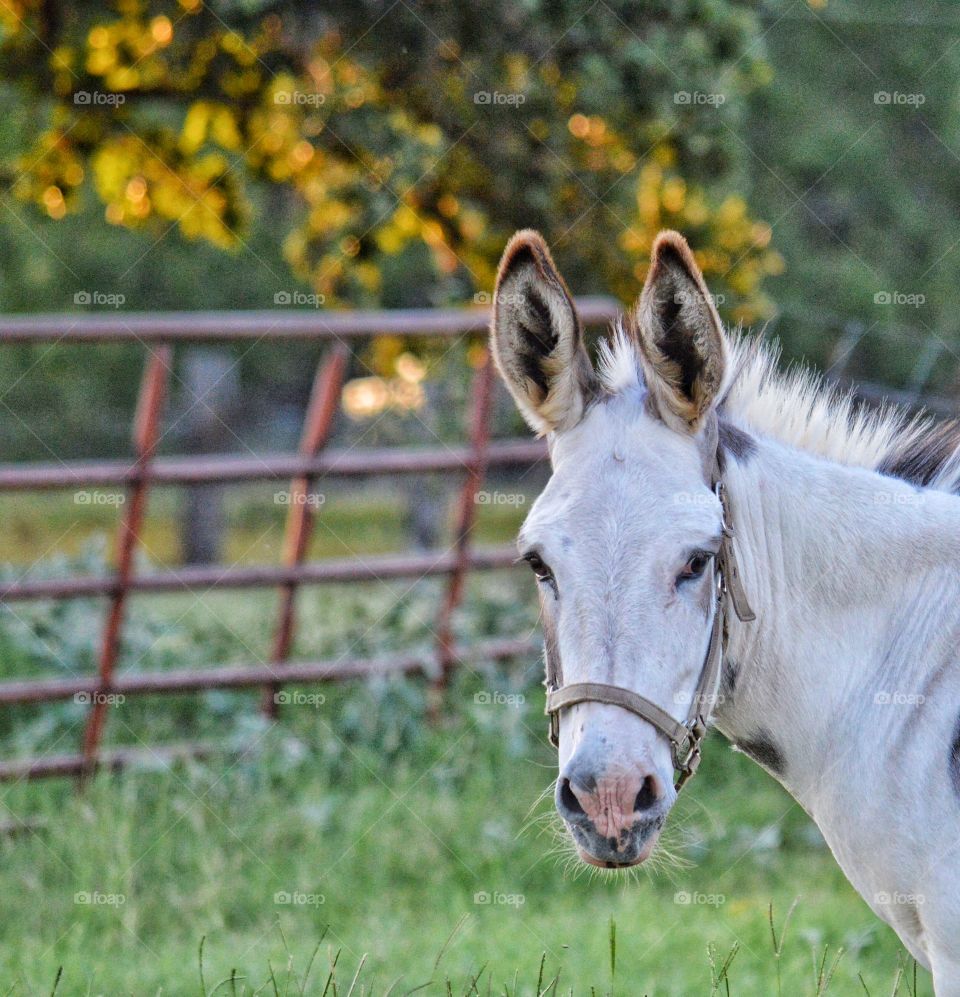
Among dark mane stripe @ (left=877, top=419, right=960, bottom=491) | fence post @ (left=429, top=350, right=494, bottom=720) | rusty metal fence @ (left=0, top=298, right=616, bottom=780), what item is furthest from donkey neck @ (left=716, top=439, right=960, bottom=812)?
fence post @ (left=429, top=350, right=494, bottom=720)

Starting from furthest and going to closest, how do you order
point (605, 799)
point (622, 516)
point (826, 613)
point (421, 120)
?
point (421, 120)
point (826, 613)
point (622, 516)
point (605, 799)

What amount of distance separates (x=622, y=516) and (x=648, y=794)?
0.56m

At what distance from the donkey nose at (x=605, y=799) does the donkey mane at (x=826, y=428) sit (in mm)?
985

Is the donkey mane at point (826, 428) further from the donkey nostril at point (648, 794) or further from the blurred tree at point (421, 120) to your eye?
the blurred tree at point (421, 120)

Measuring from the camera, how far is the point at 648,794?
7.73 ft

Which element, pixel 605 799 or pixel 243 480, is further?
pixel 243 480

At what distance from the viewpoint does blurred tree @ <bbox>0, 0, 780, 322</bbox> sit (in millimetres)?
6012

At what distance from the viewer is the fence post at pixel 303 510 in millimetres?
6133

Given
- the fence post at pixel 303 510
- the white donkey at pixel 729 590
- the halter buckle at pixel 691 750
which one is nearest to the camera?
the white donkey at pixel 729 590

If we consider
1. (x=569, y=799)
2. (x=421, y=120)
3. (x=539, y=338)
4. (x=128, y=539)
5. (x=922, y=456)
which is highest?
(x=421, y=120)

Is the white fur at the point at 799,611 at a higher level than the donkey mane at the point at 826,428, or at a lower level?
lower

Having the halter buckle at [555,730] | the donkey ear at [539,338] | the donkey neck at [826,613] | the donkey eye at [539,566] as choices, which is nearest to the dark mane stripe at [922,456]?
the donkey neck at [826,613]

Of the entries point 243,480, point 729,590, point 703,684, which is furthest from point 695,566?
point 243,480

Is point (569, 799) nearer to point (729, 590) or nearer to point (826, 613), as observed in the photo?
point (729, 590)
